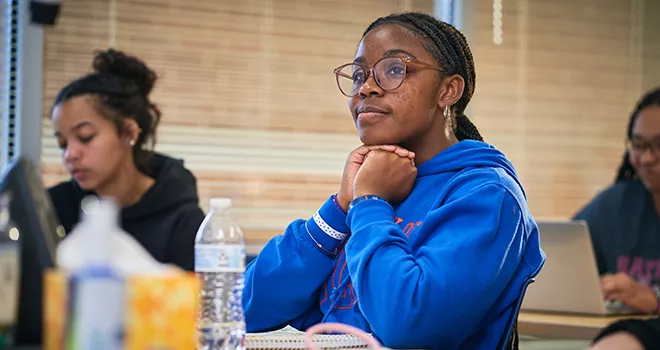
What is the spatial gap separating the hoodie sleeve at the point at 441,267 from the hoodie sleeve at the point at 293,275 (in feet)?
0.65

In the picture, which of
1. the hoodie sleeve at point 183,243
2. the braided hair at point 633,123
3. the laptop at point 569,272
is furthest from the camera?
the braided hair at point 633,123

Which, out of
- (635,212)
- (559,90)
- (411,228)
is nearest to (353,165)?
(411,228)

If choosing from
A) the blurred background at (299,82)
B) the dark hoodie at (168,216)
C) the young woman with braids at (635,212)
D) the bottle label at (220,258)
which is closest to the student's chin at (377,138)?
the bottle label at (220,258)

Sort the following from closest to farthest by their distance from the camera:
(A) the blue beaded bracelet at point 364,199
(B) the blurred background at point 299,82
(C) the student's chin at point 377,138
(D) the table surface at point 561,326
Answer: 1. (A) the blue beaded bracelet at point 364,199
2. (C) the student's chin at point 377,138
3. (D) the table surface at point 561,326
4. (B) the blurred background at point 299,82

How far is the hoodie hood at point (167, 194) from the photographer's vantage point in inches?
117

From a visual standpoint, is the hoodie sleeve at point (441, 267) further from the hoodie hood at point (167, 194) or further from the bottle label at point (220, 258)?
the hoodie hood at point (167, 194)

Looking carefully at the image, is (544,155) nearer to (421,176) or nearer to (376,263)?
(421,176)

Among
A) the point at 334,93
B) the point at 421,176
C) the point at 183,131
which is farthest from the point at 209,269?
the point at 334,93

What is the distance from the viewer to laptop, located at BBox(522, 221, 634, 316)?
263 cm

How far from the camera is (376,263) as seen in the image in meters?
1.53

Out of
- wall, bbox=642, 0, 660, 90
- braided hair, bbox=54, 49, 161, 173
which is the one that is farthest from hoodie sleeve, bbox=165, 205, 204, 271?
wall, bbox=642, 0, 660, 90

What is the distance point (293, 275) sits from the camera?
181cm

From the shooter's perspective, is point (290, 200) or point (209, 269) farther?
point (290, 200)

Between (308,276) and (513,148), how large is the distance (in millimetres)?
2574
